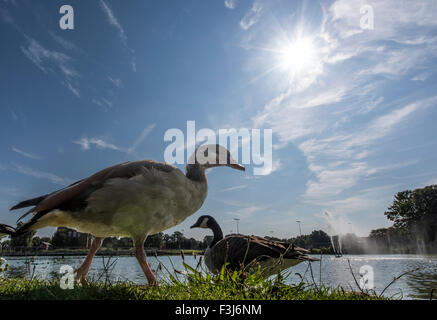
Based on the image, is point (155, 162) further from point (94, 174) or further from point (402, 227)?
point (402, 227)

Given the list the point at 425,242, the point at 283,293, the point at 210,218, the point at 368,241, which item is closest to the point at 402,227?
the point at 425,242

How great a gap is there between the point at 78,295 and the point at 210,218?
825 cm

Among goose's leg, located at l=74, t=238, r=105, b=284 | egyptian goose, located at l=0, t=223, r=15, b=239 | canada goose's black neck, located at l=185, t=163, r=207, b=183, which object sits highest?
canada goose's black neck, located at l=185, t=163, r=207, b=183

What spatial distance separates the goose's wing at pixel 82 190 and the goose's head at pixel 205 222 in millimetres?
7014

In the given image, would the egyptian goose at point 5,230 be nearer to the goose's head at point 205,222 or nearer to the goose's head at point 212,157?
the goose's head at point 212,157

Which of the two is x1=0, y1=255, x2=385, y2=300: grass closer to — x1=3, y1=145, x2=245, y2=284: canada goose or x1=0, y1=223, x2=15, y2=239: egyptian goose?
x1=3, y1=145, x2=245, y2=284: canada goose

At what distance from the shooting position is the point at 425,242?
6394cm

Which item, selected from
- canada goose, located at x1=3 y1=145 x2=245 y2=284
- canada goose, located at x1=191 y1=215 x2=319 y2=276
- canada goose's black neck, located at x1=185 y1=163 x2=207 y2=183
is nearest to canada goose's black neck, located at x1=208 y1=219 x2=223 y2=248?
canada goose, located at x1=191 y1=215 x2=319 y2=276

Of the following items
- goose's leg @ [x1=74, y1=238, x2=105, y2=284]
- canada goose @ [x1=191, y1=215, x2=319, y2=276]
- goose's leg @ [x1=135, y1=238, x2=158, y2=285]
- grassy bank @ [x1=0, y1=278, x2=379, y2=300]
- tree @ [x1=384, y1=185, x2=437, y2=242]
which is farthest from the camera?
tree @ [x1=384, y1=185, x2=437, y2=242]

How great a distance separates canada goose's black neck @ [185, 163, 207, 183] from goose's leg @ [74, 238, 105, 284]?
190 cm

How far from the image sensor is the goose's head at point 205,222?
10.6 metres

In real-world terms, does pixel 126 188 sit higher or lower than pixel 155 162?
lower

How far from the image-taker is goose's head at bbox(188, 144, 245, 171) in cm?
502

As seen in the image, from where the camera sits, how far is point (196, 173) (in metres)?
4.84
